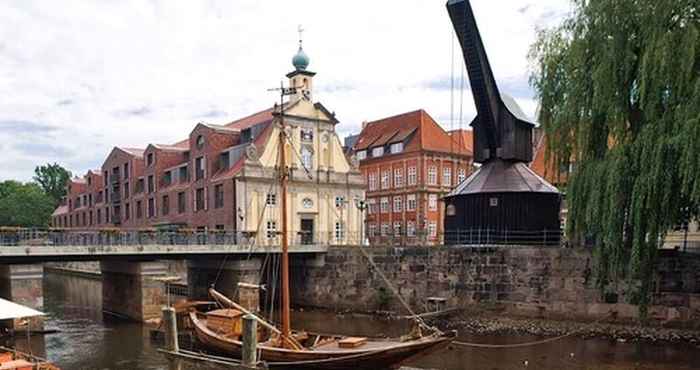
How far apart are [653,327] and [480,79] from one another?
13.6 meters

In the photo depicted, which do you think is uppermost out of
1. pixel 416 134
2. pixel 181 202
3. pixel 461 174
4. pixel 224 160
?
pixel 416 134

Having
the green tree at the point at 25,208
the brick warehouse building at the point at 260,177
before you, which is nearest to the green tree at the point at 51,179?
the green tree at the point at 25,208

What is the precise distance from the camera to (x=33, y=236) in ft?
78.0

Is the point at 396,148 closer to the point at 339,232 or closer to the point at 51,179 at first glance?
the point at 339,232

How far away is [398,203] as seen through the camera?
52.0 metres

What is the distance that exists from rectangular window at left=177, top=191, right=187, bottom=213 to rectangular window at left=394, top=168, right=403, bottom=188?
19.2m

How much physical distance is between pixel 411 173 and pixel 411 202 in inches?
102

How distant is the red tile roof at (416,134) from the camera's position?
166ft

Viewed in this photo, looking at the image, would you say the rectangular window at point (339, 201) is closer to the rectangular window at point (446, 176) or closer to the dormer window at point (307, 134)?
the dormer window at point (307, 134)

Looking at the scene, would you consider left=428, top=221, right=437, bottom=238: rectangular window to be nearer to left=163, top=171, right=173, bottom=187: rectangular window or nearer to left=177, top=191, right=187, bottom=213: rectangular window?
left=177, top=191, right=187, bottom=213: rectangular window

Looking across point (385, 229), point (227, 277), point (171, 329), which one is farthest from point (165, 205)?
point (171, 329)

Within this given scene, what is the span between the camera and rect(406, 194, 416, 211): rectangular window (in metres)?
50.2

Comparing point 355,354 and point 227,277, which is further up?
point 227,277

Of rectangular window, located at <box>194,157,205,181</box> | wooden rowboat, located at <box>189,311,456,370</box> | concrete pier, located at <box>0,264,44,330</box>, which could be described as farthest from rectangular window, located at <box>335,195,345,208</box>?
wooden rowboat, located at <box>189,311,456,370</box>
